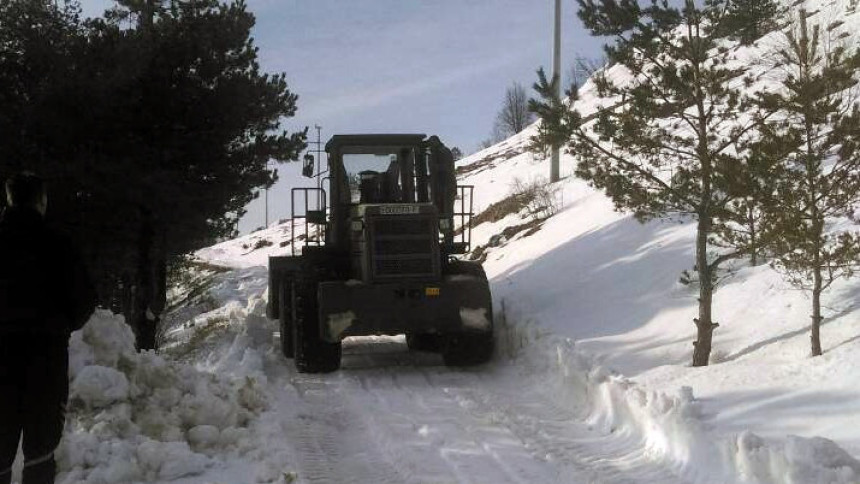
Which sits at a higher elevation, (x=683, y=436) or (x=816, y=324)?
(x=816, y=324)

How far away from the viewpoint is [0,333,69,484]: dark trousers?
12.5 feet

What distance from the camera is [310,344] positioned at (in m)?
9.88

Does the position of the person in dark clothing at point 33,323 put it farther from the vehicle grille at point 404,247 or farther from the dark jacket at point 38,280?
the vehicle grille at point 404,247

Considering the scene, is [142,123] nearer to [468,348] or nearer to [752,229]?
[468,348]

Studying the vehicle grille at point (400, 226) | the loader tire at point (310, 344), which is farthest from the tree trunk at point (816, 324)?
the loader tire at point (310, 344)

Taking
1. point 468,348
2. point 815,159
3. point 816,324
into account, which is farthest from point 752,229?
point 468,348

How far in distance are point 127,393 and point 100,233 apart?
315 inches

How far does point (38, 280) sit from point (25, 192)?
0.46 meters

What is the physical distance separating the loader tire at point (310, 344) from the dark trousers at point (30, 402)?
5.90 meters

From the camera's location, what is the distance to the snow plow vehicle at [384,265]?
9641 millimetres

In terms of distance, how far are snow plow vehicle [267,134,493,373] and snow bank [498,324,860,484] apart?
144cm

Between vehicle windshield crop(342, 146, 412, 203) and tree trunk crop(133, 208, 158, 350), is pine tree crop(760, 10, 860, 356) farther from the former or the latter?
tree trunk crop(133, 208, 158, 350)

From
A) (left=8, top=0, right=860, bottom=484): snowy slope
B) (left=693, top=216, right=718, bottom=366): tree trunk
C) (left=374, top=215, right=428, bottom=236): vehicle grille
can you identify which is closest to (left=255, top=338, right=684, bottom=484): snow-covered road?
(left=8, top=0, right=860, bottom=484): snowy slope

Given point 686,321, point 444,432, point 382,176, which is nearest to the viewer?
point 444,432
